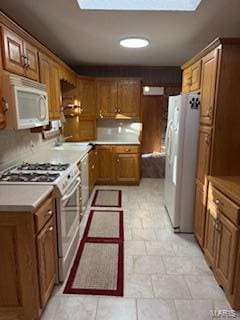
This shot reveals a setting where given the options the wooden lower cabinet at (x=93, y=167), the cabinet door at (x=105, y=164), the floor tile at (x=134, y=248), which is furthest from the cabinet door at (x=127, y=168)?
the floor tile at (x=134, y=248)

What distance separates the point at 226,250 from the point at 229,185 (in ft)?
1.78

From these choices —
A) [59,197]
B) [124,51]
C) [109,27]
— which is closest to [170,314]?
[59,197]

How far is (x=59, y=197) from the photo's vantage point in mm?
1984

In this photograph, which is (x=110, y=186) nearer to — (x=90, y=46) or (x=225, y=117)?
(x=90, y=46)

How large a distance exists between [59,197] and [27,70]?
3.91ft

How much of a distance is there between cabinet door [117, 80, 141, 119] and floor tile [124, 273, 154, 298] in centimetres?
349

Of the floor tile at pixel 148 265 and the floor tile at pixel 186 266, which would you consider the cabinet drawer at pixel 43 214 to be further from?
the floor tile at pixel 186 266

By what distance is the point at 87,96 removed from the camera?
4973 millimetres

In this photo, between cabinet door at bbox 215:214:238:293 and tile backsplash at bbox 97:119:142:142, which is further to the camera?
tile backsplash at bbox 97:119:142:142

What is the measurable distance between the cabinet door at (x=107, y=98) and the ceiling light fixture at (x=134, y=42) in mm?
1498

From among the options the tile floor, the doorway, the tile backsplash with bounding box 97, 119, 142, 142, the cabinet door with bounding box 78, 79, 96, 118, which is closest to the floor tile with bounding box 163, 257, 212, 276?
the tile floor

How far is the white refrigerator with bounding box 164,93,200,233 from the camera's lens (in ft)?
9.24

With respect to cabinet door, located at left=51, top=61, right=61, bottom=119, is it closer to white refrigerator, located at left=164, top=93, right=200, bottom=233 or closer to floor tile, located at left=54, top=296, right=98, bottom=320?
white refrigerator, located at left=164, top=93, right=200, bottom=233

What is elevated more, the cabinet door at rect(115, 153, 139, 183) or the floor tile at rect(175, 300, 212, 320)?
the cabinet door at rect(115, 153, 139, 183)
